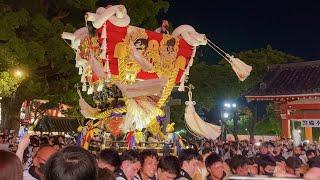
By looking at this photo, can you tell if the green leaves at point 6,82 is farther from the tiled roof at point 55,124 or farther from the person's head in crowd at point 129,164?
the tiled roof at point 55,124

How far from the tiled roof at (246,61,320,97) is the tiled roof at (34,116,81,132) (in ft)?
45.8

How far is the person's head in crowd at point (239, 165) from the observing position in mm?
5660

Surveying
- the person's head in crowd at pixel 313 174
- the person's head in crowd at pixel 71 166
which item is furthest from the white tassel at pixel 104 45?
the person's head in crowd at pixel 71 166

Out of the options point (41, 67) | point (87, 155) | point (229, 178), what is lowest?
point (229, 178)

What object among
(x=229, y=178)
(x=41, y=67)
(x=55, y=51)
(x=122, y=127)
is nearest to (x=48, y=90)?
(x=41, y=67)

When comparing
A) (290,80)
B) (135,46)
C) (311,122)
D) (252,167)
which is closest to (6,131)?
(135,46)

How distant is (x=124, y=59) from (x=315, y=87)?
877cm

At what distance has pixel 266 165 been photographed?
608cm

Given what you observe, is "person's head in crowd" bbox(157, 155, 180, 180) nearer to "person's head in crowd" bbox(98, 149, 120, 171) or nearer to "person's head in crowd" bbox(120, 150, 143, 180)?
"person's head in crowd" bbox(120, 150, 143, 180)

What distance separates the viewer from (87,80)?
9.91 metres

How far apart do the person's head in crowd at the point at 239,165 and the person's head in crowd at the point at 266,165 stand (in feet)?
1.52

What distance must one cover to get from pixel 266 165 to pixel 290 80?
10.4 metres

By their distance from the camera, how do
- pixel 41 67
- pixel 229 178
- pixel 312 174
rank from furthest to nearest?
pixel 41 67, pixel 312 174, pixel 229 178

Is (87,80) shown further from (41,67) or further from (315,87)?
(315,87)
